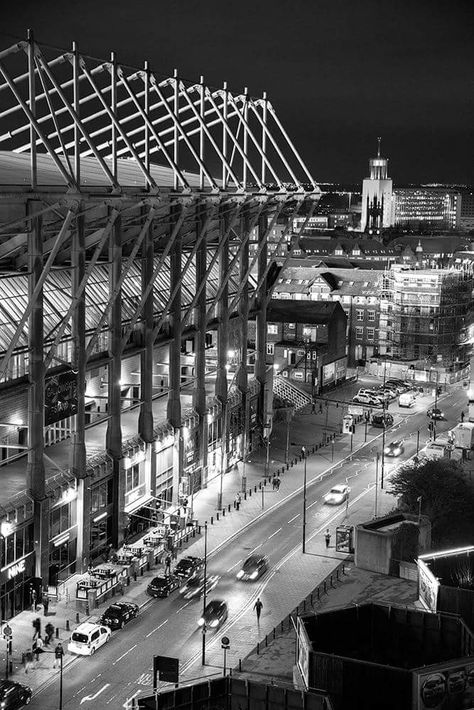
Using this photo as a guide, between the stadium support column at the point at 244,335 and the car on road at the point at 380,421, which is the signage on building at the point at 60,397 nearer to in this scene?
the stadium support column at the point at 244,335

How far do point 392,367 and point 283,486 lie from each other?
50032 mm

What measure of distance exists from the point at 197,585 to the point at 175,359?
2169 cm

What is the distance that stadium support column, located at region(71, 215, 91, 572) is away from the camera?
6191 centimetres

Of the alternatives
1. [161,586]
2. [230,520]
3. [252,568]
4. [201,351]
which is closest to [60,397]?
[161,586]

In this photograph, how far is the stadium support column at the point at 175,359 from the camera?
76062mm

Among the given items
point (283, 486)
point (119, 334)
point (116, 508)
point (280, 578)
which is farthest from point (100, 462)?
point (283, 486)

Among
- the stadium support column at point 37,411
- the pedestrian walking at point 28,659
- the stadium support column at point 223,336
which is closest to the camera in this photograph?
the pedestrian walking at point 28,659

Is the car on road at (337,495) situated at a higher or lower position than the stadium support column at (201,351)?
lower

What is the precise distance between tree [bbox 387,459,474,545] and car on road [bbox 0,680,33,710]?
28842 millimetres

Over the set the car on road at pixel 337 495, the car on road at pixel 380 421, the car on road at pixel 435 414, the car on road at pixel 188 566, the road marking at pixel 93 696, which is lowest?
the car on road at pixel 435 414

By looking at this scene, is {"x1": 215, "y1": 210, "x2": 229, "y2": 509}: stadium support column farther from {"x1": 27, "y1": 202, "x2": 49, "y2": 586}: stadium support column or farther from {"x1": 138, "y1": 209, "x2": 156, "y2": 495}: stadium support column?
{"x1": 27, "y1": 202, "x2": 49, "y2": 586}: stadium support column

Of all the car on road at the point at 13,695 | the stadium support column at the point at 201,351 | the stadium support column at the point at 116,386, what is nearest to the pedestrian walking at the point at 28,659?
the car on road at the point at 13,695

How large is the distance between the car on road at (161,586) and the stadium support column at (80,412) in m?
5.58

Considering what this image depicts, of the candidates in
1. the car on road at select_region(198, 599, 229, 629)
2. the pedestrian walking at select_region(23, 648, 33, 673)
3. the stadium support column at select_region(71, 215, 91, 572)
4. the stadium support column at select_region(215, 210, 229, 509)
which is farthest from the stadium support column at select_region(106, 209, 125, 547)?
the pedestrian walking at select_region(23, 648, 33, 673)
